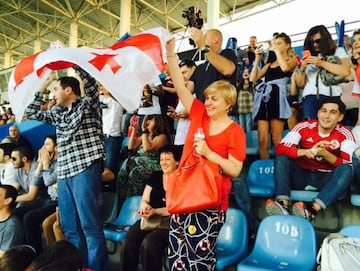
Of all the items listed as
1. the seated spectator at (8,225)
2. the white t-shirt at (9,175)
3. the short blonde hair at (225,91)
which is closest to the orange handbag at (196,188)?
the short blonde hair at (225,91)

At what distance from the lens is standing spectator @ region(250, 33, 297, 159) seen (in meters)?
2.98

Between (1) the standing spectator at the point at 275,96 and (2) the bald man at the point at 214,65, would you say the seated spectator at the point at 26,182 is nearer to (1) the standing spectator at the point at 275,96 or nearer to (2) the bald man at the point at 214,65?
(2) the bald man at the point at 214,65

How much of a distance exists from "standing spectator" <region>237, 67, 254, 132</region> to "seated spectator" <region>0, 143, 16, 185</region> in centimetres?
241

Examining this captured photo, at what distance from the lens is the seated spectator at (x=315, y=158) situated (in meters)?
2.30

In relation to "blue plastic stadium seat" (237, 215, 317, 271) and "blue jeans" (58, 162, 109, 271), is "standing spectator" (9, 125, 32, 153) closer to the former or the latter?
"blue jeans" (58, 162, 109, 271)

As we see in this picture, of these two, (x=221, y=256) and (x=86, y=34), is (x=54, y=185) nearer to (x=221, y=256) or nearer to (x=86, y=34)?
(x=221, y=256)

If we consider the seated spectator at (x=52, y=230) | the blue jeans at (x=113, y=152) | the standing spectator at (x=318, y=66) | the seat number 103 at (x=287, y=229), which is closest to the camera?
the seat number 103 at (x=287, y=229)

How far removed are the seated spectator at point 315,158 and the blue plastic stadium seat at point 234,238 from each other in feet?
0.67

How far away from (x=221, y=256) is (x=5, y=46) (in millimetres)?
22148

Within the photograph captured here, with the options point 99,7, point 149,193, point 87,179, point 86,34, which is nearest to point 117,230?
point 149,193

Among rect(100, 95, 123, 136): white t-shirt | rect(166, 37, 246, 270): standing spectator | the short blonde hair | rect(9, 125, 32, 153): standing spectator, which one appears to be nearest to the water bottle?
rect(166, 37, 246, 270): standing spectator

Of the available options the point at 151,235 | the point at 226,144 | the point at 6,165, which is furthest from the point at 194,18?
the point at 6,165

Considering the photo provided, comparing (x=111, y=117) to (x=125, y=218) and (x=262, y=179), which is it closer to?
(x=125, y=218)

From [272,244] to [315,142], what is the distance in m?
0.84
